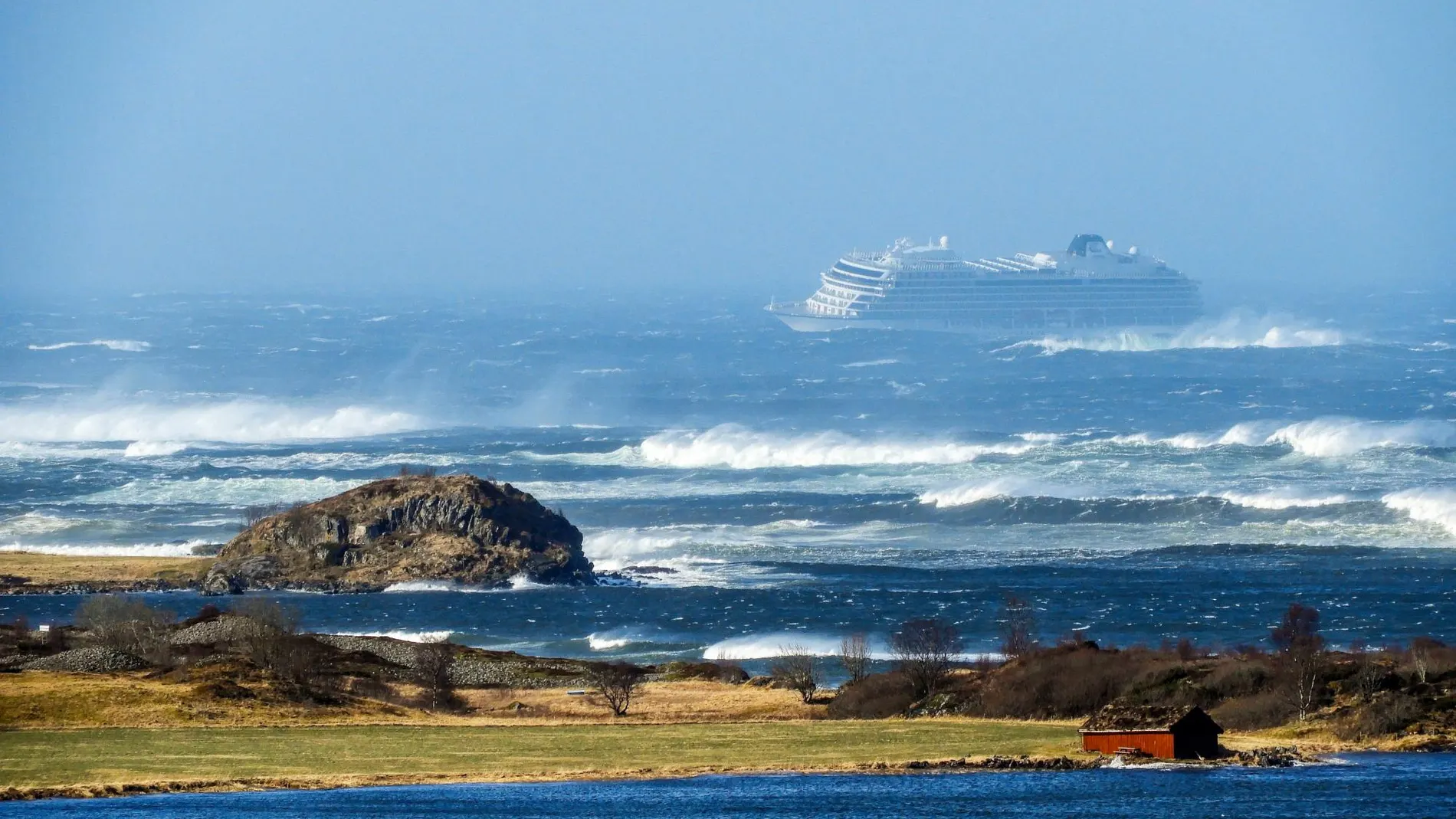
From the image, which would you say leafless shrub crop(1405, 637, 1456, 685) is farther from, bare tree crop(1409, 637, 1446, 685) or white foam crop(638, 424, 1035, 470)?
white foam crop(638, 424, 1035, 470)

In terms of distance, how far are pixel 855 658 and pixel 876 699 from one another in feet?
10.3

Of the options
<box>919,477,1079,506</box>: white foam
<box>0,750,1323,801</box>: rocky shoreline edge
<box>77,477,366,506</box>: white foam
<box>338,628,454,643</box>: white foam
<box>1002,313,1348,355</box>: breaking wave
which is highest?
<box>1002,313,1348,355</box>: breaking wave

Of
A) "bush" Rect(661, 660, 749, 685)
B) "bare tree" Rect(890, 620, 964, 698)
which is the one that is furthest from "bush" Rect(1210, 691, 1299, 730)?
"bush" Rect(661, 660, 749, 685)

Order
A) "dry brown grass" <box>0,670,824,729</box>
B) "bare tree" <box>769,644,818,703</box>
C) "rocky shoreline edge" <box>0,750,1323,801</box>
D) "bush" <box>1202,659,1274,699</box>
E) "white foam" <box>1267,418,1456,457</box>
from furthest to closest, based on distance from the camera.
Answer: "white foam" <box>1267,418,1456,457</box> < "bare tree" <box>769,644,818,703</box> < "dry brown grass" <box>0,670,824,729</box> < "bush" <box>1202,659,1274,699</box> < "rocky shoreline edge" <box>0,750,1323,801</box>

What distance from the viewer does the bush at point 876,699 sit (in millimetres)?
44875

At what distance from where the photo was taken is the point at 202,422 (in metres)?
117

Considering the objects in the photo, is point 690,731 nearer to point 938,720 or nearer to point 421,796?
point 938,720

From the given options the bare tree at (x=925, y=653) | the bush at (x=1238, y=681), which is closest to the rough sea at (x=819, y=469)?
the bare tree at (x=925, y=653)

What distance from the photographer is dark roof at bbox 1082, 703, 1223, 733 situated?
37.1 metres

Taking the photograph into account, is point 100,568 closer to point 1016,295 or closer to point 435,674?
point 435,674

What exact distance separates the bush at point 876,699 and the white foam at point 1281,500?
111 ft

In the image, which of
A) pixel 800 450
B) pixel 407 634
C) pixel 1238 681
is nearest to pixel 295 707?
pixel 407 634

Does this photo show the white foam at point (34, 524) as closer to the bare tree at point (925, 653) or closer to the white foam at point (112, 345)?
the bare tree at point (925, 653)

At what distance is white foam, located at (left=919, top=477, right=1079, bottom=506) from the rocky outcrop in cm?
1858
